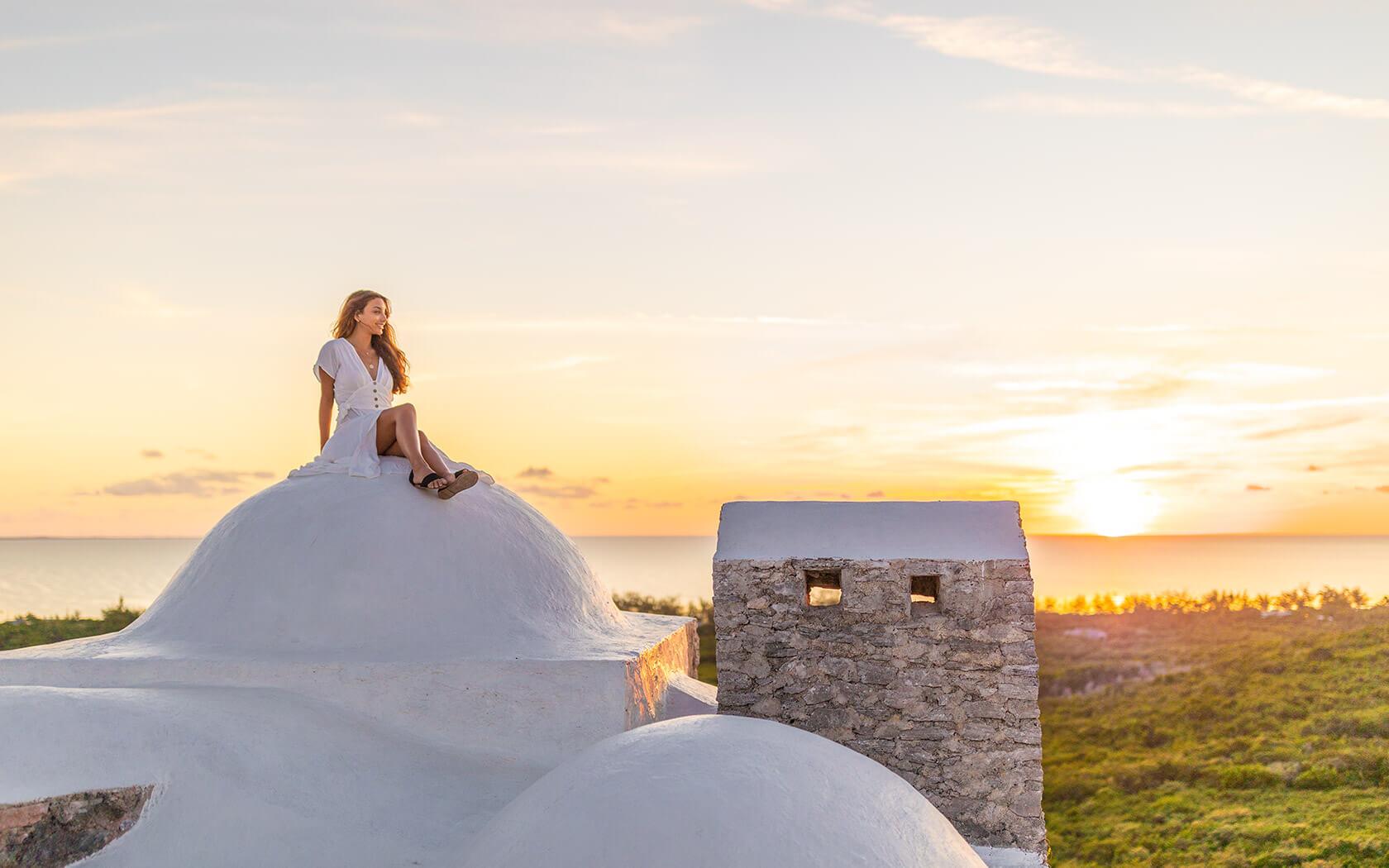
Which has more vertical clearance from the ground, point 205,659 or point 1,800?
point 205,659

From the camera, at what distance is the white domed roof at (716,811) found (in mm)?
4199

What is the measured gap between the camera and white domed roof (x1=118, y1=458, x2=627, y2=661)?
664cm

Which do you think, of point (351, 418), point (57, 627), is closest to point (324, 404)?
point (351, 418)

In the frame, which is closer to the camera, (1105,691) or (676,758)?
(676,758)

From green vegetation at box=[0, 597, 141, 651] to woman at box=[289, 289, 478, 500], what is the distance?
Result: 10686 mm

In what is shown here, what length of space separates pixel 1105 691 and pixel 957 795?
14.7 meters

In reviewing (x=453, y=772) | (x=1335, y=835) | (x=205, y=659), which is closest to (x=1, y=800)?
(x=205, y=659)

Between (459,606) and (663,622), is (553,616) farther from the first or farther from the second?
(663,622)

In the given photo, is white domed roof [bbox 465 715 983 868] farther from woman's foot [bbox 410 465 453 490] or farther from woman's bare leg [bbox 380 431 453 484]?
woman's bare leg [bbox 380 431 453 484]

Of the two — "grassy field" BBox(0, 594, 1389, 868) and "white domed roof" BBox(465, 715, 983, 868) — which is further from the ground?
"white domed roof" BBox(465, 715, 983, 868)

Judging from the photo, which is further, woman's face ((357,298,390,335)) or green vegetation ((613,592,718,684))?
green vegetation ((613,592,718,684))

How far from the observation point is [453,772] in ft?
20.5

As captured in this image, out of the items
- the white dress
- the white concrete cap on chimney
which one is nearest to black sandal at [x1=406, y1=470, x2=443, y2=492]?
the white dress

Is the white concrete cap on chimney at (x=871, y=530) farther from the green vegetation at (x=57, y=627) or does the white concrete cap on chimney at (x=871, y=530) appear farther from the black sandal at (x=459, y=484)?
the green vegetation at (x=57, y=627)
